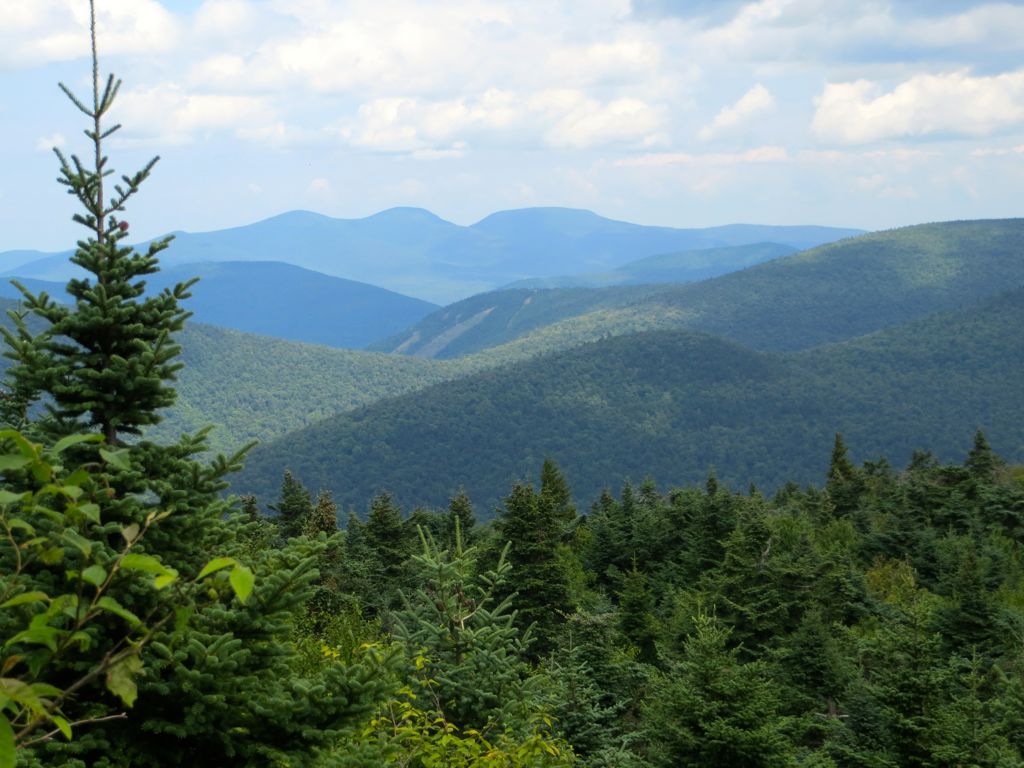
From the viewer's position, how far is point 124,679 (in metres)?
3.21

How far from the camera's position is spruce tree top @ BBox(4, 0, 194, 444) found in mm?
7160

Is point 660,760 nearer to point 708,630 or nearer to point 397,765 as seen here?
point 708,630

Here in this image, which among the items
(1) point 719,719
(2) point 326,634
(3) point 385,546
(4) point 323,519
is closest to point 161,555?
(1) point 719,719

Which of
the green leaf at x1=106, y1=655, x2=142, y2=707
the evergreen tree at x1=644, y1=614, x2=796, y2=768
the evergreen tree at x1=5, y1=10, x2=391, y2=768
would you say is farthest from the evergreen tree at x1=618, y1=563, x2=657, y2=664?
the green leaf at x1=106, y1=655, x2=142, y2=707

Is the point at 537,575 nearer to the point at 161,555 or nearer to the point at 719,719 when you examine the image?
the point at 719,719

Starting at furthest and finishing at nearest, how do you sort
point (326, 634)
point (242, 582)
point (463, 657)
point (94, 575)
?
point (326, 634)
point (463, 657)
point (94, 575)
point (242, 582)

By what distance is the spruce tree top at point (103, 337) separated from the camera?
7.16m

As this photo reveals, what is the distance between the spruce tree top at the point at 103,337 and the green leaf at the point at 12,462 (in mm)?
4733

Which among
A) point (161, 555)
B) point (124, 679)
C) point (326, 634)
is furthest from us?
point (326, 634)

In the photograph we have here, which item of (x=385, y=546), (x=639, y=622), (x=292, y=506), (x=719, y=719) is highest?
(x=719, y=719)

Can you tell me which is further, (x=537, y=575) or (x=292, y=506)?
(x=292, y=506)

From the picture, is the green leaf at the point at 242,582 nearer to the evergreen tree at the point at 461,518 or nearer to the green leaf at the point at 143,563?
the green leaf at the point at 143,563

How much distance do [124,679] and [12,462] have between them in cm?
105

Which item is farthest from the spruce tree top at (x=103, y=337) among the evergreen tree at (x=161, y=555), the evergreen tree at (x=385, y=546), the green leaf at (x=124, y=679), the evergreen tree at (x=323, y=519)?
the evergreen tree at (x=385, y=546)
